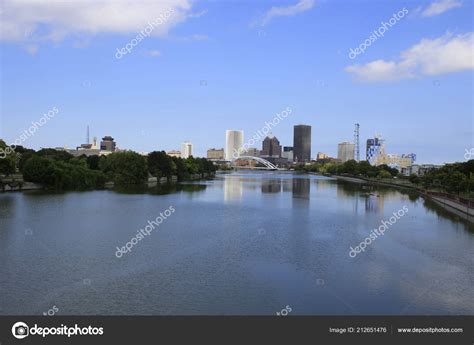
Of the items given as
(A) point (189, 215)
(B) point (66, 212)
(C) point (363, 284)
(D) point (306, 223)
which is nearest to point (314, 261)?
(C) point (363, 284)

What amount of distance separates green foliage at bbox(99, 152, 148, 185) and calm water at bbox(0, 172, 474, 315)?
26.5m

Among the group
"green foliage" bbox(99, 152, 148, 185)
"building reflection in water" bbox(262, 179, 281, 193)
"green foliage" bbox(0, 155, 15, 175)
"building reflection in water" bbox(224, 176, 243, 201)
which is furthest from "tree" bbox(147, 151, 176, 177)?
"green foliage" bbox(0, 155, 15, 175)

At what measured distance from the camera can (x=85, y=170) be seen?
148 ft

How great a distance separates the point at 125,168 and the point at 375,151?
142084 millimetres

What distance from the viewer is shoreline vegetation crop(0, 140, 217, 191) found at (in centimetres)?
3781

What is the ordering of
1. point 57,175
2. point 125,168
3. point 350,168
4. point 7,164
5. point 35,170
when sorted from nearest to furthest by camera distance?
1. point 7,164
2. point 35,170
3. point 57,175
4. point 125,168
5. point 350,168

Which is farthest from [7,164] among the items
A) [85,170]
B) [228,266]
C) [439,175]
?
[439,175]

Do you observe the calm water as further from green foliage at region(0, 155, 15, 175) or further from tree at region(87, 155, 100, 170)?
tree at region(87, 155, 100, 170)

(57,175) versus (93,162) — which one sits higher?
(93,162)

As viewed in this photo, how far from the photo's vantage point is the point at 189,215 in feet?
80.2

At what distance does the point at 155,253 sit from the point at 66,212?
11.2 m

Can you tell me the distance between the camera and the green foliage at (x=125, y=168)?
50062mm

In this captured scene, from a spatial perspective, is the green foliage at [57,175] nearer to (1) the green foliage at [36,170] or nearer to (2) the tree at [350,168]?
(1) the green foliage at [36,170]

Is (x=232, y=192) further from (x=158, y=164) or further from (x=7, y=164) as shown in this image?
(x=7, y=164)
